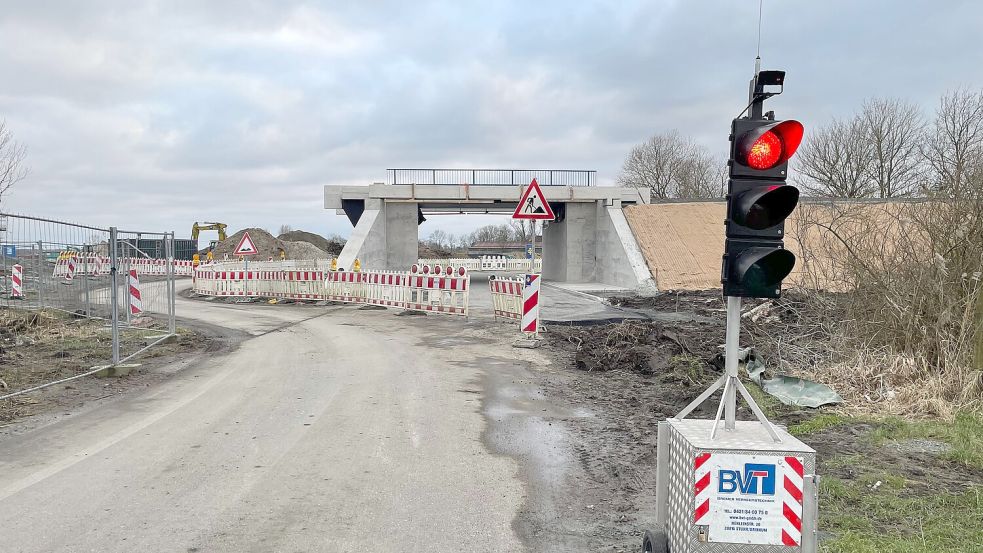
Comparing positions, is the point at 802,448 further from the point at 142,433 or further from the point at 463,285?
the point at 463,285

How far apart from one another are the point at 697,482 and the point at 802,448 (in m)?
0.60

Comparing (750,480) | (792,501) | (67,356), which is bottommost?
(67,356)

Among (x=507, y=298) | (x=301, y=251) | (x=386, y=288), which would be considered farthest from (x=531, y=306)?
(x=301, y=251)

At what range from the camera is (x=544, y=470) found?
6270 millimetres

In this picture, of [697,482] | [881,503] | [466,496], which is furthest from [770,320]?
[697,482]

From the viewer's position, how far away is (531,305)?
601 inches

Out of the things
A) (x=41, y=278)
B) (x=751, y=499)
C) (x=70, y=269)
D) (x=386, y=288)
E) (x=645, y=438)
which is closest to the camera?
(x=751, y=499)

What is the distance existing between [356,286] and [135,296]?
8.54 m

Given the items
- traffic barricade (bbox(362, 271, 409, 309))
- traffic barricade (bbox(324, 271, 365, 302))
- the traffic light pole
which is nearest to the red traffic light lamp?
the traffic light pole

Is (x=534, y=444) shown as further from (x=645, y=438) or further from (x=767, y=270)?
(x=767, y=270)

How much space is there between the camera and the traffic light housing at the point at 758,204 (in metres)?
4.11

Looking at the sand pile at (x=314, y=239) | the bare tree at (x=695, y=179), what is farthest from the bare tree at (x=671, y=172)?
the sand pile at (x=314, y=239)

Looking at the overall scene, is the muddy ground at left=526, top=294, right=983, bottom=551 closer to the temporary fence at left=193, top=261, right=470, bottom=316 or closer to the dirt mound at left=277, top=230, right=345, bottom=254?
the temporary fence at left=193, top=261, right=470, bottom=316

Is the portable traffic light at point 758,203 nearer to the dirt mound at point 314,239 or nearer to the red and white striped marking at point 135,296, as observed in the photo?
the red and white striped marking at point 135,296
